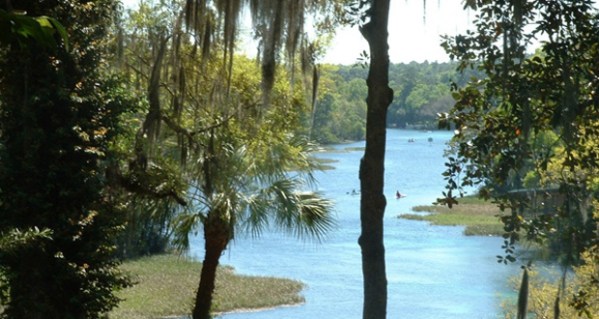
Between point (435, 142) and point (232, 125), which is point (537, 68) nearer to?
point (232, 125)

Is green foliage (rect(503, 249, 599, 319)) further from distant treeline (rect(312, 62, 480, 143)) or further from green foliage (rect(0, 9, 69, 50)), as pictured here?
distant treeline (rect(312, 62, 480, 143))

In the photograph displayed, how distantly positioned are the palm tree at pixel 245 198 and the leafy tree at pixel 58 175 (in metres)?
3.67

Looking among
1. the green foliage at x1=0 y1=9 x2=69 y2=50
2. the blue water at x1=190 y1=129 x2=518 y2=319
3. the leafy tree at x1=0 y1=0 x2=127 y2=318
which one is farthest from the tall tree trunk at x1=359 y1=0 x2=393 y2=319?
the blue water at x1=190 y1=129 x2=518 y2=319

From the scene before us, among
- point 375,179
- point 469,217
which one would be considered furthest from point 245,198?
point 469,217

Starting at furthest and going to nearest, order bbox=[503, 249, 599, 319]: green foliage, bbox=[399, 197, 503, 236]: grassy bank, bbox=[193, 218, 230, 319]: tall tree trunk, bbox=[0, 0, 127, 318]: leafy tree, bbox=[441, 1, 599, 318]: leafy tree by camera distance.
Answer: bbox=[399, 197, 503, 236]: grassy bank → bbox=[193, 218, 230, 319]: tall tree trunk → bbox=[0, 0, 127, 318]: leafy tree → bbox=[503, 249, 599, 319]: green foliage → bbox=[441, 1, 599, 318]: leafy tree

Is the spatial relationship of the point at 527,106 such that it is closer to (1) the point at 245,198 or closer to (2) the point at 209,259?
(1) the point at 245,198

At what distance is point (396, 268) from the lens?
90.6 feet

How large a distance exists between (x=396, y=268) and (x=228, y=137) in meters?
15.1

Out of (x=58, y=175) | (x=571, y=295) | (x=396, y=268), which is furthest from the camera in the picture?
(x=396, y=268)

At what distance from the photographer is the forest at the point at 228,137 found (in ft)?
18.8

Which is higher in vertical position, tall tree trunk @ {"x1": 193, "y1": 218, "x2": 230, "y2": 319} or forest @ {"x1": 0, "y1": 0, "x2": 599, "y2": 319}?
forest @ {"x1": 0, "y1": 0, "x2": 599, "y2": 319}

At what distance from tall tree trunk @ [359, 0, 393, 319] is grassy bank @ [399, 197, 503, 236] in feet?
89.7

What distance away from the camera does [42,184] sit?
8.79 m

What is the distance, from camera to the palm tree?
12938 millimetres
